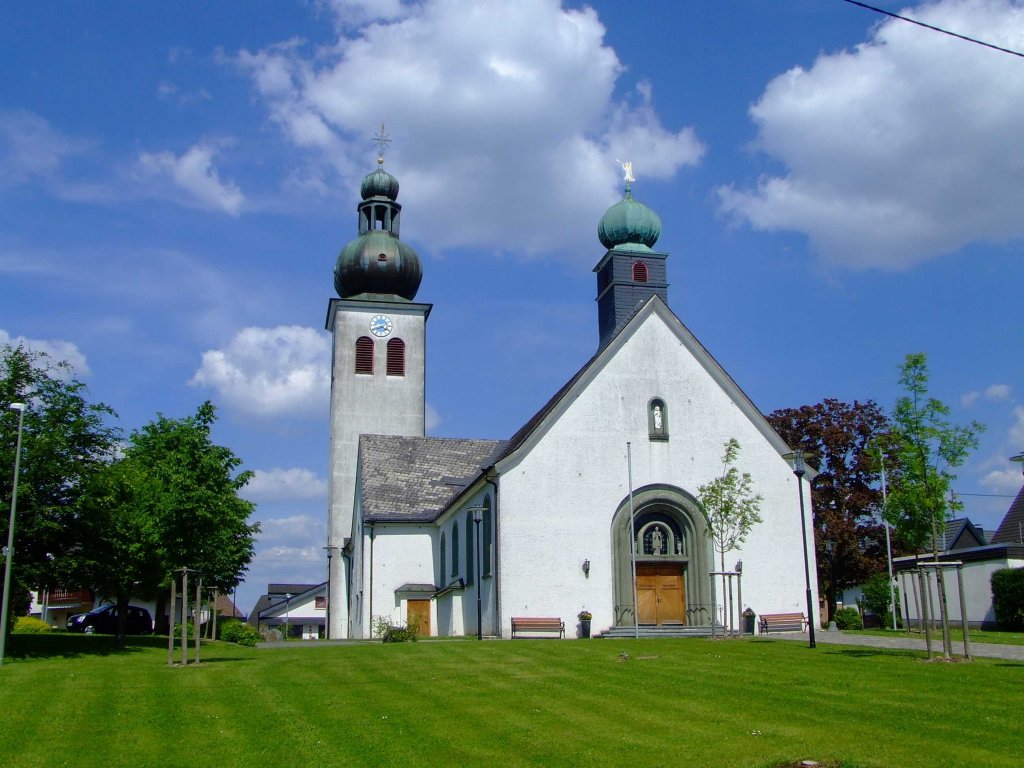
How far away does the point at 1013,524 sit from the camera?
145ft

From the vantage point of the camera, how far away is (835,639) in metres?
26.6

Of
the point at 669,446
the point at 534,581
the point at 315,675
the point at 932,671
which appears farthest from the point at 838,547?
the point at 315,675

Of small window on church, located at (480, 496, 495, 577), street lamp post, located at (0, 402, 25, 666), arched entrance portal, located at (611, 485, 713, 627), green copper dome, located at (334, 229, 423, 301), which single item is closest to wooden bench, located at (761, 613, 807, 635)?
arched entrance portal, located at (611, 485, 713, 627)

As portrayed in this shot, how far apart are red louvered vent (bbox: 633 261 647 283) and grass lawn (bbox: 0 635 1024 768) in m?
20.9

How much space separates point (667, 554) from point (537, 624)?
5337 millimetres

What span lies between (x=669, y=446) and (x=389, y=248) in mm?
33117

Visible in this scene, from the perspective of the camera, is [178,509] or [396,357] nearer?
[178,509]

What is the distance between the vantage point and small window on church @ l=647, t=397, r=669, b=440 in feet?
114

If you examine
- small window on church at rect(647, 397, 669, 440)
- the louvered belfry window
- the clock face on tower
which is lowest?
small window on church at rect(647, 397, 669, 440)

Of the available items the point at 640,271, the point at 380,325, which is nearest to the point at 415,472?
the point at 380,325

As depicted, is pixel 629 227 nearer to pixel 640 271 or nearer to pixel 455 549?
pixel 640 271

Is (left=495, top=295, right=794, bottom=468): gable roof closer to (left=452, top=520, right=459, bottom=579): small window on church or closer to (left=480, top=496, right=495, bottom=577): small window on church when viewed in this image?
(left=480, top=496, right=495, bottom=577): small window on church

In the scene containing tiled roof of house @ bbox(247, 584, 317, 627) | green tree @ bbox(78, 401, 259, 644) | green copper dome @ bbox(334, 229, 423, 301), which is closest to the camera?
green tree @ bbox(78, 401, 259, 644)

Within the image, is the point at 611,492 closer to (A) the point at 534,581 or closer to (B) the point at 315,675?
(A) the point at 534,581
